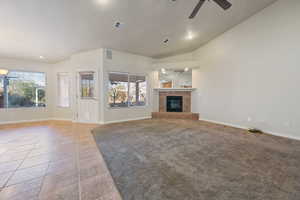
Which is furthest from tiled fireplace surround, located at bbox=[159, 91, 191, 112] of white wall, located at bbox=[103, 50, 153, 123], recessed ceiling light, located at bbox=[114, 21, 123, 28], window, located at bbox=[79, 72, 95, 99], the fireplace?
recessed ceiling light, located at bbox=[114, 21, 123, 28]

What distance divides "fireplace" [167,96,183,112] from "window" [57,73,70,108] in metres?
4.79

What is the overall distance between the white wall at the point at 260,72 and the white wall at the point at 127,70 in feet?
8.93

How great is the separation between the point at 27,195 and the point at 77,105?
422 cm

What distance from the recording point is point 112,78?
539 cm

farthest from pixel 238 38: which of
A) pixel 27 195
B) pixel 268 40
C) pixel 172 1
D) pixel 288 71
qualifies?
pixel 27 195

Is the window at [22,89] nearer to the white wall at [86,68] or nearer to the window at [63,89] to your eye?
the window at [63,89]

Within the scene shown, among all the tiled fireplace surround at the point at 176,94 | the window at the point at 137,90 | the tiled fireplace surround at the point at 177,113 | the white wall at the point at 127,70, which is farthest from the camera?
the tiled fireplace surround at the point at 176,94

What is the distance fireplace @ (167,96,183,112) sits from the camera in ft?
22.5

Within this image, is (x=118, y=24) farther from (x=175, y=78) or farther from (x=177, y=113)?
(x=175, y=78)

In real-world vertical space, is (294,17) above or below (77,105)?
above

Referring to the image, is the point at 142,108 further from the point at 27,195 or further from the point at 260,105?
the point at 27,195

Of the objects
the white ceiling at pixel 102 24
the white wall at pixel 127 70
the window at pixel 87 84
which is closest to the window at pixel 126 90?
the white wall at pixel 127 70

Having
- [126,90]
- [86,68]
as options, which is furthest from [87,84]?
[126,90]

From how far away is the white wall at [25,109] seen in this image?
5095 millimetres
